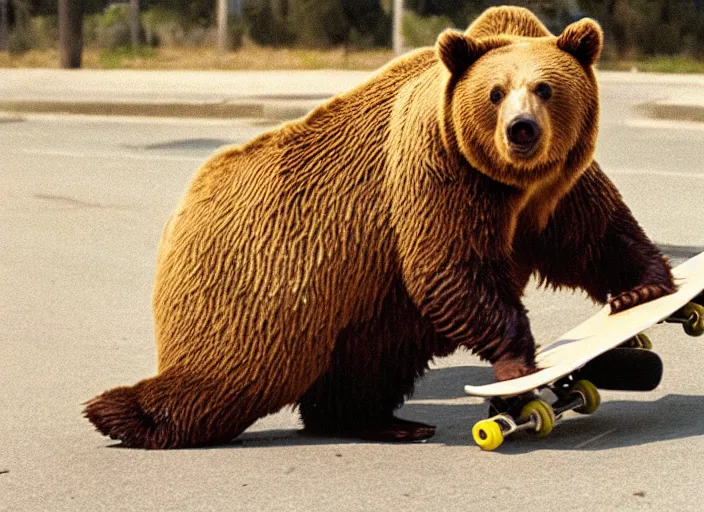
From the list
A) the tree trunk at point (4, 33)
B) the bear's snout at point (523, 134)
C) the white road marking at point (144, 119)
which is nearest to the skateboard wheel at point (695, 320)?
the bear's snout at point (523, 134)

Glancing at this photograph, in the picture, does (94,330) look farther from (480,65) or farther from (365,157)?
(480,65)

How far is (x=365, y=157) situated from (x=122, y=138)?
10637 mm

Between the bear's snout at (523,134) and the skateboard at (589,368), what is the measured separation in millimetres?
636

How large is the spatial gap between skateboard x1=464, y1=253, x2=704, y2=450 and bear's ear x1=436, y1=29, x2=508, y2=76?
2.95 ft

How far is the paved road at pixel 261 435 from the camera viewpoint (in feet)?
14.4

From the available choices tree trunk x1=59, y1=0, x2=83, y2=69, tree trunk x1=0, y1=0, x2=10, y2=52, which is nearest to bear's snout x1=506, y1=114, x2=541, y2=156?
tree trunk x1=59, y1=0, x2=83, y2=69

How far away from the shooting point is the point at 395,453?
15.6 ft

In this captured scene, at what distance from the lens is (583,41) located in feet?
14.6

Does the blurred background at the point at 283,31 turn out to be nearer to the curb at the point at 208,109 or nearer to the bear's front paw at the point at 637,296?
the curb at the point at 208,109

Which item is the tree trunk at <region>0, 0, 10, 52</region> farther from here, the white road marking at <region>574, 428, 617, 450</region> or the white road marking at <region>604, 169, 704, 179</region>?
the white road marking at <region>574, 428, 617, 450</region>

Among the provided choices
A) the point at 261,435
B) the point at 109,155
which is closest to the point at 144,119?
the point at 109,155

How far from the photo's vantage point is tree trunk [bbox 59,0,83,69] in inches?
917

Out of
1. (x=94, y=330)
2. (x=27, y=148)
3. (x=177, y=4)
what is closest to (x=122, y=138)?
(x=27, y=148)

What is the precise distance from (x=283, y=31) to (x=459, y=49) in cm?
2290
